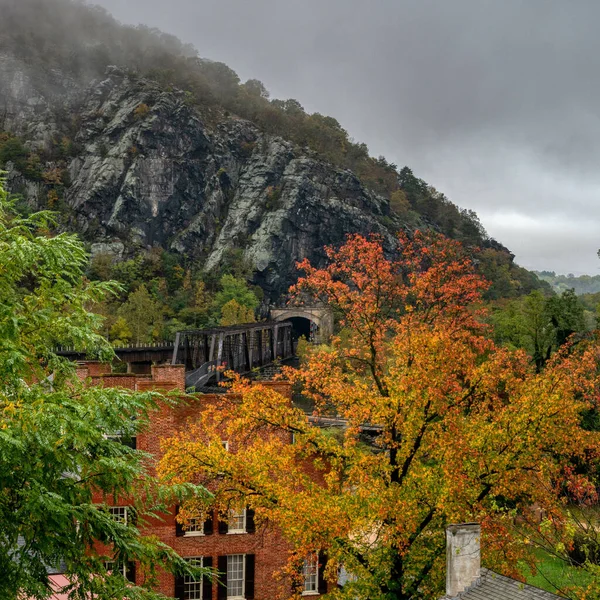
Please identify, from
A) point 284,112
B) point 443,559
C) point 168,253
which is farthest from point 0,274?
point 284,112

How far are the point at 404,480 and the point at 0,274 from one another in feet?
36.8

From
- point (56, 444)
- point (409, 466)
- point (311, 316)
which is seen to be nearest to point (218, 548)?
point (409, 466)

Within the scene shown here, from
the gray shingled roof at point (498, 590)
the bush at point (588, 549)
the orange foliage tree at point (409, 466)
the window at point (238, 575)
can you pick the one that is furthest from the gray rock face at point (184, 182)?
the gray shingled roof at point (498, 590)

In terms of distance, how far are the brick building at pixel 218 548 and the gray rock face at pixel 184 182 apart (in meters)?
117

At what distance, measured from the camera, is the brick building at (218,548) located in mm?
23375

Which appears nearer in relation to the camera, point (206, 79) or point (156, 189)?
point (156, 189)

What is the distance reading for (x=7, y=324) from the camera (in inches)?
432

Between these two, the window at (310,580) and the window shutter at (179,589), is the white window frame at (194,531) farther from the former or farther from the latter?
the window at (310,580)

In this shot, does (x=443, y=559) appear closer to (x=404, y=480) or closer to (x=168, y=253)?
(x=404, y=480)

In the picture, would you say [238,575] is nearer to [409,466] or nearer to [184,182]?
[409,466]

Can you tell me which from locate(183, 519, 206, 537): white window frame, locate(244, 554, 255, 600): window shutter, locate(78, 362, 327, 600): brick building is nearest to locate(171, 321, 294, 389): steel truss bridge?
locate(78, 362, 327, 600): brick building

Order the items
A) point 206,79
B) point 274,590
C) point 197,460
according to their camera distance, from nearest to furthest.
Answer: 1. point 197,460
2. point 274,590
3. point 206,79

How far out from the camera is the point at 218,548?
78.2 feet

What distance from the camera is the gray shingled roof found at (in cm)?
1427
